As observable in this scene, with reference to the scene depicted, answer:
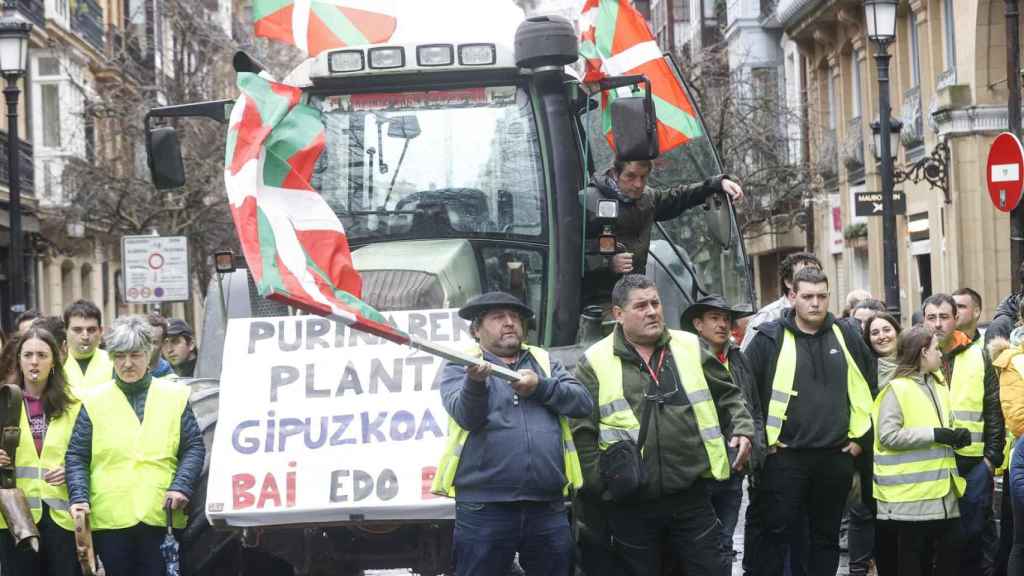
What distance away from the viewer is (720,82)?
32.4 meters

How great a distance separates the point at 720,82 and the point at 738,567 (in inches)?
857

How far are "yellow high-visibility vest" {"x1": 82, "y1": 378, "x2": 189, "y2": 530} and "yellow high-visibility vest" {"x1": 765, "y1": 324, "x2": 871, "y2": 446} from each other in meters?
2.85

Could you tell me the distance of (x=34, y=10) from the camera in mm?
36312

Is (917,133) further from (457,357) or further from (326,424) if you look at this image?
(457,357)

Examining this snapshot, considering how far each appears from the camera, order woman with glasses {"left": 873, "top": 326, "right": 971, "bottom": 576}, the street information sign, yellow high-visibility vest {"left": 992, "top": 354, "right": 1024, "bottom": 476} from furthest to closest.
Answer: the street information sign → woman with glasses {"left": 873, "top": 326, "right": 971, "bottom": 576} → yellow high-visibility vest {"left": 992, "top": 354, "right": 1024, "bottom": 476}

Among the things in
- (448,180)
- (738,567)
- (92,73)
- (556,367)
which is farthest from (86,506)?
(92,73)

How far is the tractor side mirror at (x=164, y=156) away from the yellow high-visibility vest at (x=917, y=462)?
4.09 meters

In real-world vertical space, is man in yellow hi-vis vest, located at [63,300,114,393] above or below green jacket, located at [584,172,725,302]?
below

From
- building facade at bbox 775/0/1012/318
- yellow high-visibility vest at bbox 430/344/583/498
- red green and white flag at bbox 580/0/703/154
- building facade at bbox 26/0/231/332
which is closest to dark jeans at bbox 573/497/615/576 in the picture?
yellow high-visibility vest at bbox 430/344/583/498

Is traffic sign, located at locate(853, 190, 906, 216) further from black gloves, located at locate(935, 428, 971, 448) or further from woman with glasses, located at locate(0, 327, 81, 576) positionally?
woman with glasses, located at locate(0, 327, 81, 576)

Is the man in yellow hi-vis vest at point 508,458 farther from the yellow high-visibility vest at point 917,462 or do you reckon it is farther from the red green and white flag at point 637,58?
the red green and white flag at point 637,58

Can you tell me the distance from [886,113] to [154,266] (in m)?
9.31

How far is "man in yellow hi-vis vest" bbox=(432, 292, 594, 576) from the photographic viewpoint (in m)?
7.35

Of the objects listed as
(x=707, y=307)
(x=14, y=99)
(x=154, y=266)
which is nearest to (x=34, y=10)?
(x=154, y=266)
